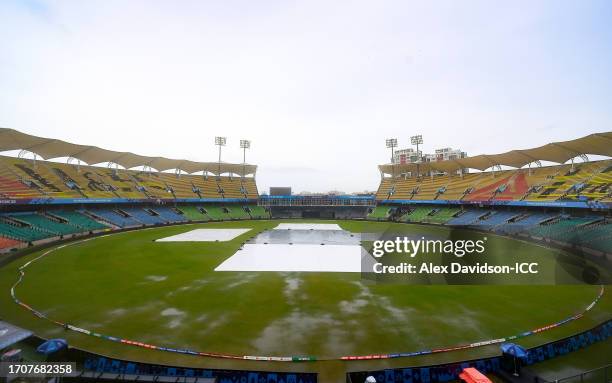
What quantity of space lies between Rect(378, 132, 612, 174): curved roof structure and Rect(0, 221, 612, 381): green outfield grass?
1105 inches

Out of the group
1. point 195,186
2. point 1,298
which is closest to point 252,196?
point 195,186

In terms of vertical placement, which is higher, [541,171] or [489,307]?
[541,171]

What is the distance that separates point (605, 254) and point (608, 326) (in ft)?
73.9

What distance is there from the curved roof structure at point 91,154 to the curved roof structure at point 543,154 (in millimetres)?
63131

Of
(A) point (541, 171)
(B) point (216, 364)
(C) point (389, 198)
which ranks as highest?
(A) point (541, 171)

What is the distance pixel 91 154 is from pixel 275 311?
Answer: 60.4 m

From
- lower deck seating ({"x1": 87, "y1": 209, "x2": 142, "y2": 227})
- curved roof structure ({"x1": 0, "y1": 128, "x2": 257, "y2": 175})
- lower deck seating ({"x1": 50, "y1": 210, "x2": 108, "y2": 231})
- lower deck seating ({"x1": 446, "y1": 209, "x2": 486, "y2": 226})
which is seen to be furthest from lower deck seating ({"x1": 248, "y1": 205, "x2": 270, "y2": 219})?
lower deck seating ({"x1": 446, "y1": 209, "x2": 486, "y2": 226})

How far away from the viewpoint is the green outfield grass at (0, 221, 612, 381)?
13141 mm

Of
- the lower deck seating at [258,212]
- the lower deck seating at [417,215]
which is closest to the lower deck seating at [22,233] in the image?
the lower deck seating at [258,212]

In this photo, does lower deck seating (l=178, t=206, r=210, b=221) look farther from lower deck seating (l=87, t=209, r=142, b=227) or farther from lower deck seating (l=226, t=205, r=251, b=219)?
lower deck seating (l=87, t=209, r=142, b=227)

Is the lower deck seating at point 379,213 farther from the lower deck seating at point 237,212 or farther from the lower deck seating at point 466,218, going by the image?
the lower deck seating at point 237,212

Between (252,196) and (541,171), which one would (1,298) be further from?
(541,171)

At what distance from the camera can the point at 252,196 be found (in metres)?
89.4

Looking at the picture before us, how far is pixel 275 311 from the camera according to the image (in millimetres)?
17266
